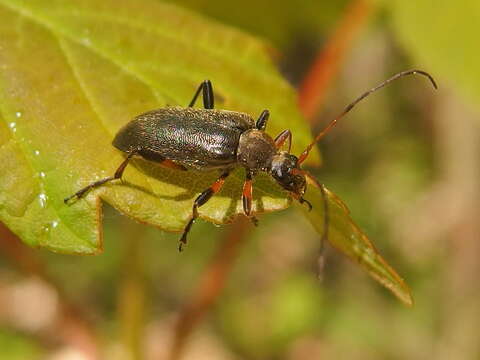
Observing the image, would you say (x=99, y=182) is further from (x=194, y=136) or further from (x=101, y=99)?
(x=194, y=136)

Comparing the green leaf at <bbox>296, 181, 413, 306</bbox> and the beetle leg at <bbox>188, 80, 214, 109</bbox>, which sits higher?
the green leaf at <bbox>296, 181, 413, 306</bbox>

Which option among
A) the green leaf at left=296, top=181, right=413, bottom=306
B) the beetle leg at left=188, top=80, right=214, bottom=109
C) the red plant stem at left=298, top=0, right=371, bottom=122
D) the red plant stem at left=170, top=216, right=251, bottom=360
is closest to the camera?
the green leaf at left=296, top=181, right=413, bottom=306

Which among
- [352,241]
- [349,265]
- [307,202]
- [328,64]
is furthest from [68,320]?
[349,265]

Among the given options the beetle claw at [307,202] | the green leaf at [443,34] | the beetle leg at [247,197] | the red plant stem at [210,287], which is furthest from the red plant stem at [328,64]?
the beetle claw at [307,202]

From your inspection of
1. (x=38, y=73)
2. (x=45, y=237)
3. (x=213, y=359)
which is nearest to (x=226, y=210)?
(x=45, y=237)

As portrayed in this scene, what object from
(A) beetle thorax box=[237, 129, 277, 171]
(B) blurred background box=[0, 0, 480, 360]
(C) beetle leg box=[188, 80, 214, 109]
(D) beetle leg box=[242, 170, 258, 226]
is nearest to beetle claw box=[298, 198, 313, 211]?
(D) beetle leg box=[242, 170, 258, 226]

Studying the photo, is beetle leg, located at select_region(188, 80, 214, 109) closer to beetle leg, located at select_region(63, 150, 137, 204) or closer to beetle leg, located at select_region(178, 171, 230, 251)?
beetle leg, located at select_region(178, 171, 230, 251)

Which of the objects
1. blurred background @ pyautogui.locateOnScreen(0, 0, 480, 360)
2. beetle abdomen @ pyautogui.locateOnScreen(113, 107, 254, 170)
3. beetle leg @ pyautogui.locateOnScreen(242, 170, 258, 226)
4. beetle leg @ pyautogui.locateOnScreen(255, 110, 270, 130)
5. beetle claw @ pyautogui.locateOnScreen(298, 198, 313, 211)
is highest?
beetle claw @ pyautogui.locateOnScreen(298, 198, 313, 211)
